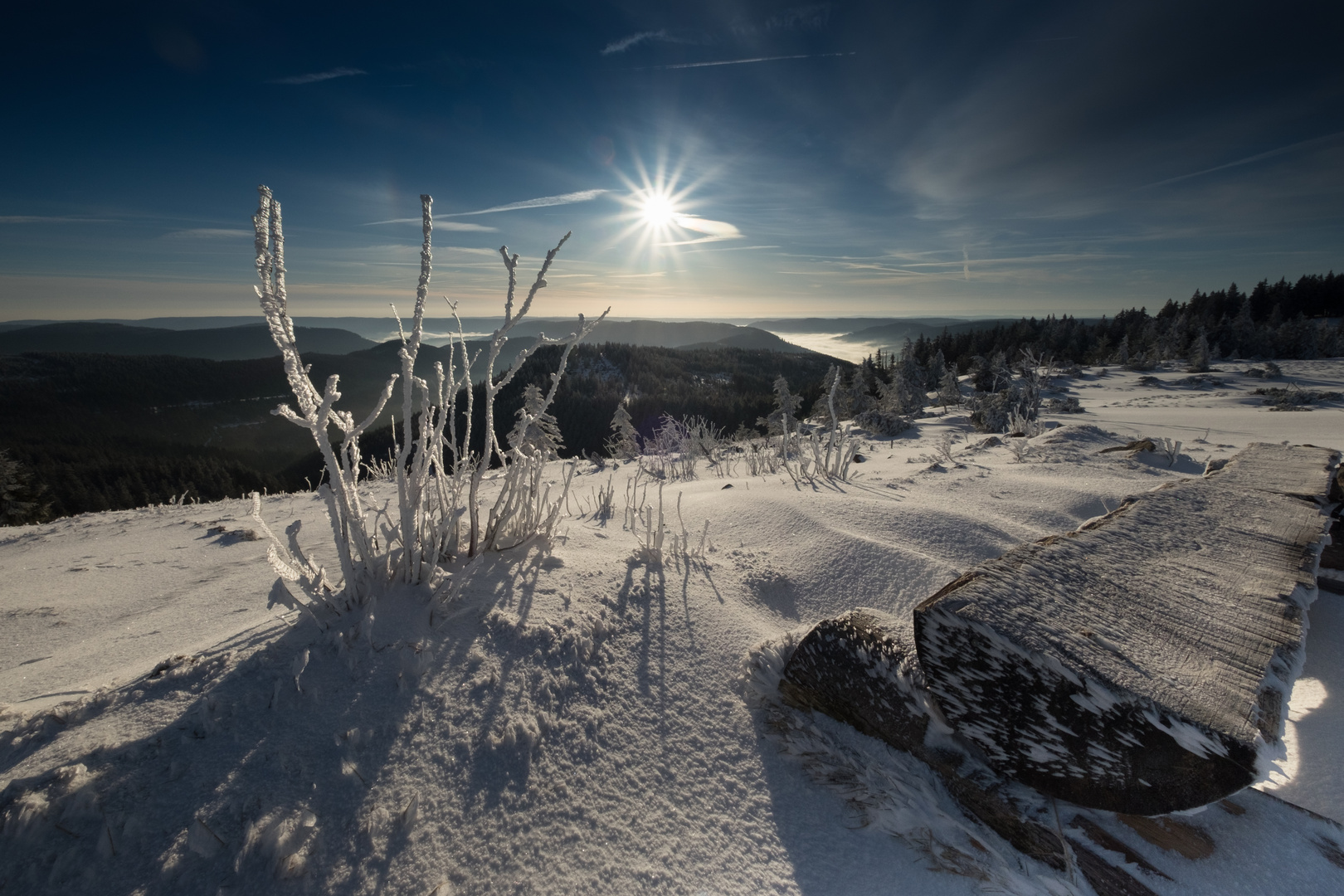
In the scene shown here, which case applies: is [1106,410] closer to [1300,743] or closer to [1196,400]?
[1196,400]

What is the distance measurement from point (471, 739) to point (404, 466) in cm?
98

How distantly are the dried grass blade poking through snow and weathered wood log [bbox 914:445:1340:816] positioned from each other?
148cm

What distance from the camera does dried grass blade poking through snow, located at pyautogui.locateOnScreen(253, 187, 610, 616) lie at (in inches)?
Result: 59.4

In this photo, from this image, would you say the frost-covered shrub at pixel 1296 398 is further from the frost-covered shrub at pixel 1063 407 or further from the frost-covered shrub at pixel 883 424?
the frost-covered shrub at pixel 883 424

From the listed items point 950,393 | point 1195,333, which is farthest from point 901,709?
point 1195,333

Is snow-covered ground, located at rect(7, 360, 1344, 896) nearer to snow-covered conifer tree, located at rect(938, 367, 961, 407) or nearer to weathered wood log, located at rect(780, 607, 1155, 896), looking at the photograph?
weathered wood log, located at rect(780, 607, 1155, 896)

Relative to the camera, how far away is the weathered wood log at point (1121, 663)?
1.12m

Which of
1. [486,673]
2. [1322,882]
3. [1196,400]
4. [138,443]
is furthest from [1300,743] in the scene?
[138,443]

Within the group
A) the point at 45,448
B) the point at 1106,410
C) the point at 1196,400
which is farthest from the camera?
the point at 45,448

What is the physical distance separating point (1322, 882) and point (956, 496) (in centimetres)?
264

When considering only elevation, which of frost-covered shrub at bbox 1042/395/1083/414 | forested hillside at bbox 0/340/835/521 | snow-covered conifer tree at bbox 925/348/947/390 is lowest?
forested hillside at bbox 0/340/835/521

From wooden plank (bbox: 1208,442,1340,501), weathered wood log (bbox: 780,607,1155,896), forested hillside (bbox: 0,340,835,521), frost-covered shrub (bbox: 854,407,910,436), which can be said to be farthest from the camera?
forested hillside (bbox: 0,340,835,521)

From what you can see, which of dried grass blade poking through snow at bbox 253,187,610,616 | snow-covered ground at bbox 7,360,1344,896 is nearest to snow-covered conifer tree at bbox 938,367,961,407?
snow-covered ground at bbox 7,360,1344,896

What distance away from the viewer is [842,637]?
5.13ft
